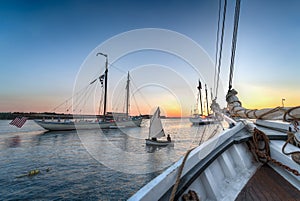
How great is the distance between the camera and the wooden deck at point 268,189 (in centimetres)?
127

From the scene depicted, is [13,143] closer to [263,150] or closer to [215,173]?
[215,173]

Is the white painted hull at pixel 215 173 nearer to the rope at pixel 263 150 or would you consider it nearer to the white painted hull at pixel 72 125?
the rope at pixel 263 150

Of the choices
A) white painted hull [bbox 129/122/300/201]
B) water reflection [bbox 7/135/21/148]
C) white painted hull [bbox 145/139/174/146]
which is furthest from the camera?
water reflection [bbox 7/135/21/148]

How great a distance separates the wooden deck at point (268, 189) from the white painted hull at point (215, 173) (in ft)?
0.17

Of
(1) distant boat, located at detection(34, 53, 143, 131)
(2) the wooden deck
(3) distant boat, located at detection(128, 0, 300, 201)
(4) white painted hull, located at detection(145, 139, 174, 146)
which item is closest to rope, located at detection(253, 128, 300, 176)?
(3) distant boat, located at detection(128, 0, 300, 201)

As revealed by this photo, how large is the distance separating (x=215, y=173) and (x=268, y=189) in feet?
1.43

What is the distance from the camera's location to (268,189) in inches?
54.8

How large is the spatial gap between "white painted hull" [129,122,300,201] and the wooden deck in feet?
0.17

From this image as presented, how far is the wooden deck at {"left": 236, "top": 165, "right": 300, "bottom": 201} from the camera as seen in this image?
4.17 feet

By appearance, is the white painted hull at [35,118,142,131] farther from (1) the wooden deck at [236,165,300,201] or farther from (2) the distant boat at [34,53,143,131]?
(1) the wooden deck at [236,165,300,201]

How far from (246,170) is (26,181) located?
950 centimetres

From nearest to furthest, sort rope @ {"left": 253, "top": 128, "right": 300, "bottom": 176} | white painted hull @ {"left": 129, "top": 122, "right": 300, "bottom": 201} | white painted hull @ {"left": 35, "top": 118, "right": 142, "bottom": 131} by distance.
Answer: white painted hull @ {"left": 129, "top": 122, "right": 300, "bottom": 201}, rope @ {"left": 253, "top": 128, "right": 300, "bottom": 176}, white painted hull @ {"left": 35, "top": 118, "right": 142, "bottom": 131}

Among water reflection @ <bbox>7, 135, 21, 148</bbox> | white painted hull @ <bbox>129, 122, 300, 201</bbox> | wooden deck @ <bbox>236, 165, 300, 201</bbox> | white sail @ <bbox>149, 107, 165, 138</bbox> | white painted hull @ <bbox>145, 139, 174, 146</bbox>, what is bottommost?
water reflection @ <bbox>7, 135, 21, 148</bbox>

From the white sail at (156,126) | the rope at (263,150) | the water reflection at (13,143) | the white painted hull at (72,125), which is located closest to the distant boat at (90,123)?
the white painted hull at (72,125)
